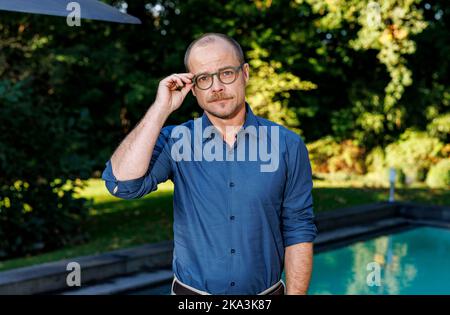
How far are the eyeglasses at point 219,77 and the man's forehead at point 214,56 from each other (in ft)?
0.06

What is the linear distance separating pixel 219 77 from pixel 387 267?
28.2ft

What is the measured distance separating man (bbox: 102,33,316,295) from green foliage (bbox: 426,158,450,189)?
17.7m

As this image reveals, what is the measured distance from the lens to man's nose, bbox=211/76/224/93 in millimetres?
2125

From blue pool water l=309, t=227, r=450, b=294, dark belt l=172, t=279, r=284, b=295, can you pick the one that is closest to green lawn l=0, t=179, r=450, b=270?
blue pool water l=309, t=227, r=450, b=294

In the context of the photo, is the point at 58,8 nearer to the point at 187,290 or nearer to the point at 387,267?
the point at 187,290

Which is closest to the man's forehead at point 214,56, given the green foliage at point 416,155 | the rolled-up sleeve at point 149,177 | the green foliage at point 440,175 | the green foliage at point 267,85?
the rolled-up sleeve at point 149,177

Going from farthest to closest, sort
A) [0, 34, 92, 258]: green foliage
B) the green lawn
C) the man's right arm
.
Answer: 1. [0, 34, 92, 258]: green foliage
2. the green lawn
3. the man's right arm

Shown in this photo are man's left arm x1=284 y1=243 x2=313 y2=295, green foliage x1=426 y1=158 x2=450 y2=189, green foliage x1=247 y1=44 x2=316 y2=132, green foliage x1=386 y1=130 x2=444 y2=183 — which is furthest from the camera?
green foliage x1=386 y1=130 x2=444 y2=183

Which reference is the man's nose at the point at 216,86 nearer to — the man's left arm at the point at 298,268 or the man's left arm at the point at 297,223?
the man's left arm at the point at 297,223

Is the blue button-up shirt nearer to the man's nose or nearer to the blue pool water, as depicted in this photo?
the man's nose

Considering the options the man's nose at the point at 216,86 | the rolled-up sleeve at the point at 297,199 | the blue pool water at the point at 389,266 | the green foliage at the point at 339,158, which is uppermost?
the man's nose at the point at 216,86

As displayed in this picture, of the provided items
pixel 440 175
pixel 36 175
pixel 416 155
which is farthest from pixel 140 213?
pixel 416 155

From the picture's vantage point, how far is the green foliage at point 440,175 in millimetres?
18812

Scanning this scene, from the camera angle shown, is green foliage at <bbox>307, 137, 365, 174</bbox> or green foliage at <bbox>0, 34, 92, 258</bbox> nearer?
green foliage at <bbox>0, 34, 92, 258</bbox>
